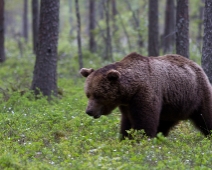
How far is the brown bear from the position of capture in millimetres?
7527

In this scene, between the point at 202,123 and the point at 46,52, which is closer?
the point at 202,123

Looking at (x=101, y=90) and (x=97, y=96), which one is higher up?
(x=101, y=90)

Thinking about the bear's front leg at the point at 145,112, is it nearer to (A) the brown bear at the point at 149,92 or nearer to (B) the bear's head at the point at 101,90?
(A) the brown bear at the point at 149,92

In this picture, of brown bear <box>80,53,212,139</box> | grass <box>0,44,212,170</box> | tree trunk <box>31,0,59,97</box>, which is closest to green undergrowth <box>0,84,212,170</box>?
grass <box>0,44,212,170</box>

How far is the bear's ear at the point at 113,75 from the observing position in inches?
290

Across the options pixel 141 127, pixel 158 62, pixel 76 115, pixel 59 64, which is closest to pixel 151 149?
pixel 141 127

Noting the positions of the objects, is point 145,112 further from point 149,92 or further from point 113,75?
point 113,75

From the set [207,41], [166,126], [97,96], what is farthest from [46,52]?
[97,96]

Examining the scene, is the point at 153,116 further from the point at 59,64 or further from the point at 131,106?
the point at 59,64

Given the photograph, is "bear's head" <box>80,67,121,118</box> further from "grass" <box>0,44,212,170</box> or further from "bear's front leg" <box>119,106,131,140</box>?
"grass" <box>0,44,212,170</box>

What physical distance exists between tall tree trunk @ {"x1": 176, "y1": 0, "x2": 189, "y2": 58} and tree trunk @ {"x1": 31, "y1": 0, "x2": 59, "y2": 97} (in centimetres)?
333

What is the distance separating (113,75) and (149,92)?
694mm

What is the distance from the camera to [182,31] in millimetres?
11984

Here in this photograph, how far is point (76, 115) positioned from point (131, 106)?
2.50m
